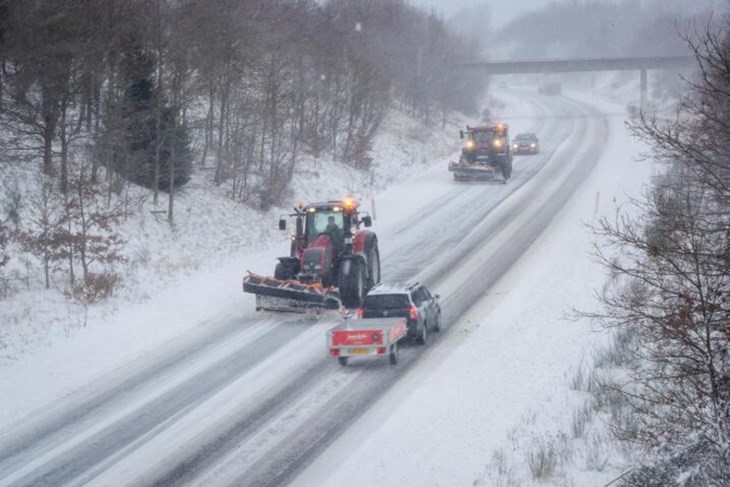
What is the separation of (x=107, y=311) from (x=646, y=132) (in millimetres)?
15766

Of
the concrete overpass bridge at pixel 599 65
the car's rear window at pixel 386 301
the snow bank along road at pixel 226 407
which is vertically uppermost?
the concrete overpass bridge at pixel 599 65

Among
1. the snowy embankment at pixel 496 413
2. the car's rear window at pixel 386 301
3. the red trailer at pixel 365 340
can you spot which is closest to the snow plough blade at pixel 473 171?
the snowy embankment at pixel 496 413

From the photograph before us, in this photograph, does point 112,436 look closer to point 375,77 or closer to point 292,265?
point 292,265

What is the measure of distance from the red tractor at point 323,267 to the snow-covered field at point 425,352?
159 cm

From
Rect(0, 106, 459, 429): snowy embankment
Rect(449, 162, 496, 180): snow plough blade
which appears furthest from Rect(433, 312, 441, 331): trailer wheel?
Rect(449, 162, 496, 180): snow plough blade

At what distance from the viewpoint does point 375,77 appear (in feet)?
171

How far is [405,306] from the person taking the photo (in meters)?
20.2

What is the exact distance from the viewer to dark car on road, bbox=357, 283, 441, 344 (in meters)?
20.2

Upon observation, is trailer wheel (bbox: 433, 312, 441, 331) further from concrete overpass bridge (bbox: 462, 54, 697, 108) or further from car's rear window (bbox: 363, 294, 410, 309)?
concrete overpass bridge (bbox: 462, 54, 697, 108)

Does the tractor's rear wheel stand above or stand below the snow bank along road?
above

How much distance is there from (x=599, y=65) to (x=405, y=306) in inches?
3484

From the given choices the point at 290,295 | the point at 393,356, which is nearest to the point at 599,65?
the point at 290,295

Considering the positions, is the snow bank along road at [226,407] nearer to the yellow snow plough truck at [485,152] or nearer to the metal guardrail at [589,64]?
the yellow snow plough truck at [485,152]

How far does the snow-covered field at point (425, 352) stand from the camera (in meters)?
13.8
